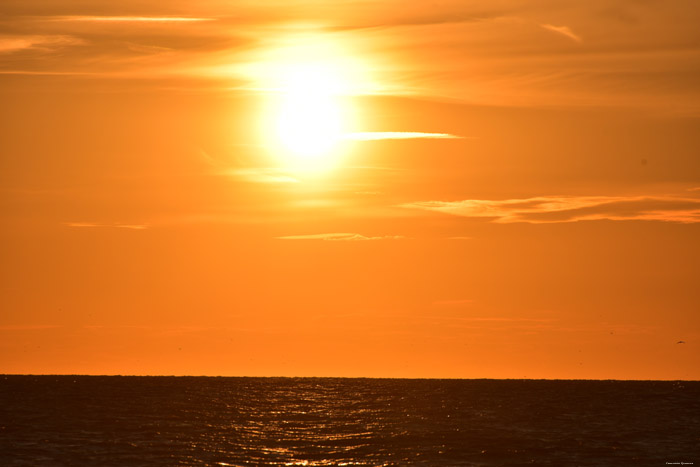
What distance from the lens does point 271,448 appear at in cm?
8100

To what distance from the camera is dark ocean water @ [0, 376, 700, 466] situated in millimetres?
74812

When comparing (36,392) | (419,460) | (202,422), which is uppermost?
(36,392)

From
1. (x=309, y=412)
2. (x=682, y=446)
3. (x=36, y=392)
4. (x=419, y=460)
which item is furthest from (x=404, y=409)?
(x=36, y=392)

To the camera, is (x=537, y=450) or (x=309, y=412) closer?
(x=537, y=450)

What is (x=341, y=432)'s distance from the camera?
94188mm

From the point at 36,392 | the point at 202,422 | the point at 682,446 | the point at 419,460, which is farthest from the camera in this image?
the point at 36,392

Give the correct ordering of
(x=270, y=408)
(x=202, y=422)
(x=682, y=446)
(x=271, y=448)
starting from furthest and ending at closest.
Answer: (x=270, y=408)
(x=202, y=422)
(x=682, y=446)
(x=271, y=448)

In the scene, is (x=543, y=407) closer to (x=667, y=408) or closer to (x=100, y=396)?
(x=667, y=408)

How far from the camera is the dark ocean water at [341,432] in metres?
74.8

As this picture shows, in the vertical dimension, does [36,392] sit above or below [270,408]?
above

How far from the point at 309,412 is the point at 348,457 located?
49352 mm

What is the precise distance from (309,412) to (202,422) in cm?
2186

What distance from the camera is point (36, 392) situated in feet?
551

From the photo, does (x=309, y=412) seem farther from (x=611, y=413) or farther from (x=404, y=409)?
(x=611, y=413)
